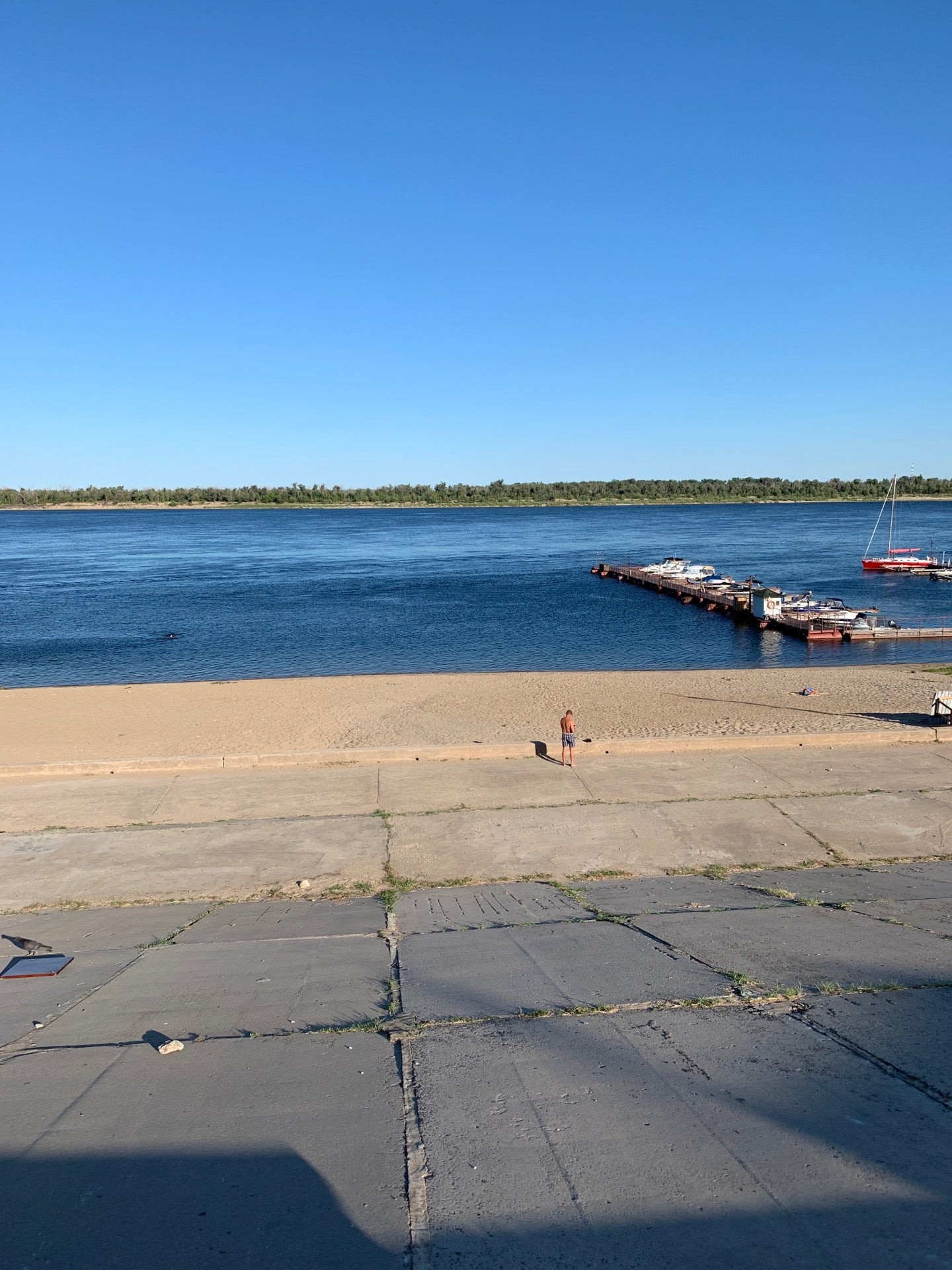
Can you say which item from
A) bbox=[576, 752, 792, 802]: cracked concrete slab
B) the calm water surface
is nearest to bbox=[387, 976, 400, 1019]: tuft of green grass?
bbox=[576, 752, 792, 802]: cracked concrete slab

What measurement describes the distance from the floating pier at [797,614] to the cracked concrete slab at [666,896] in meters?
33.3

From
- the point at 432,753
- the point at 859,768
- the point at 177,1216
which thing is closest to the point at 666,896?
the point at 177,1216

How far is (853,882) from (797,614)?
36969 millimetres

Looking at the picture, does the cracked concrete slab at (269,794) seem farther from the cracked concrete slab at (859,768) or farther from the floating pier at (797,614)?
the floating pier at (797,614)

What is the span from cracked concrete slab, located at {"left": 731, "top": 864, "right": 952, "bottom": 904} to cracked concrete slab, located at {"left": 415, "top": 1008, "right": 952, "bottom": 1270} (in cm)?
384

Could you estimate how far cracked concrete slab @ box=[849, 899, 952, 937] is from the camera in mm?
7785

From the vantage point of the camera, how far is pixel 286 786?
14.2 m

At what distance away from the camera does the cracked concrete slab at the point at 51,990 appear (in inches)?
249

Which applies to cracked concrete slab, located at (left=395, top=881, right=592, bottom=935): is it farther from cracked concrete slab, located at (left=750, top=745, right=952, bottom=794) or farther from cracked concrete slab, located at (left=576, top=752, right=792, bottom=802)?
cracked concrete slab, located at (left=750, top=745, right=952, bottom=794)

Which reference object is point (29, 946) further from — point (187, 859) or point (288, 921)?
point (187, 859)

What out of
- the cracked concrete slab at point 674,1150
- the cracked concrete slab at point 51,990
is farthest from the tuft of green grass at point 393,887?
the cracked concrete slab at point 674,1150

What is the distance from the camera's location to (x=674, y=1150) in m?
4.38

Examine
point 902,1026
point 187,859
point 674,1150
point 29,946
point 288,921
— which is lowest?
point 187,859

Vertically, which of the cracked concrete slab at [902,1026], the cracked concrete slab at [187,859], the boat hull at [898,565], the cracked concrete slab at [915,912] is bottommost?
the cracked concrete slab at [187,859]
